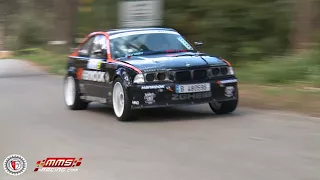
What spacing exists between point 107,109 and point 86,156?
4.77 meters

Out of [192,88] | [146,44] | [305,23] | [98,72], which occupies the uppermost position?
[305,23]

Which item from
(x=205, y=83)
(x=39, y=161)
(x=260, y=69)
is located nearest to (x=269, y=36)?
(x=260, y=69)

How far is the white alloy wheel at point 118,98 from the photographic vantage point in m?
10.4

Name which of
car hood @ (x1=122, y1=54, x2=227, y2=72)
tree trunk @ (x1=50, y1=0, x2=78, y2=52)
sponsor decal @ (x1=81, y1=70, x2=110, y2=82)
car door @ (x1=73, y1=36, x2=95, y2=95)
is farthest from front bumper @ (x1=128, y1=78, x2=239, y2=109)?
tree trunk @ (x1=50, y1=0, x2=78, y2=52)

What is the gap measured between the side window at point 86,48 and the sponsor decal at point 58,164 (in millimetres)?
4608

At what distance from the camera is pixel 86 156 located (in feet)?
26.4

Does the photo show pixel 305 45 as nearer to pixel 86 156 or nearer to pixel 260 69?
pixel 260 69

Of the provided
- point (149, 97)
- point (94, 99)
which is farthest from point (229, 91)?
point (94, 99)

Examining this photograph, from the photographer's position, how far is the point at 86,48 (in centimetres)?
1258

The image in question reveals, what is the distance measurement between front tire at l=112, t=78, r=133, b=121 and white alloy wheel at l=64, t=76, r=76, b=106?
218 centimetres

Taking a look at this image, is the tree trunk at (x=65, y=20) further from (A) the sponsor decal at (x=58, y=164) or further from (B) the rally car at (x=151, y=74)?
(A) the sponsor decal at (x=58, y=164)

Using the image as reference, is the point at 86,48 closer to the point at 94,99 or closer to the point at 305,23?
the point at 94,99

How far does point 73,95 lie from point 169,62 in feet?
10.6

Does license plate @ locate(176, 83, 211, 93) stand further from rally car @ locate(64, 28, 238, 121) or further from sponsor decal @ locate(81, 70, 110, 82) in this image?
sponsor decal @ locate(81, 70, 110, 82)
